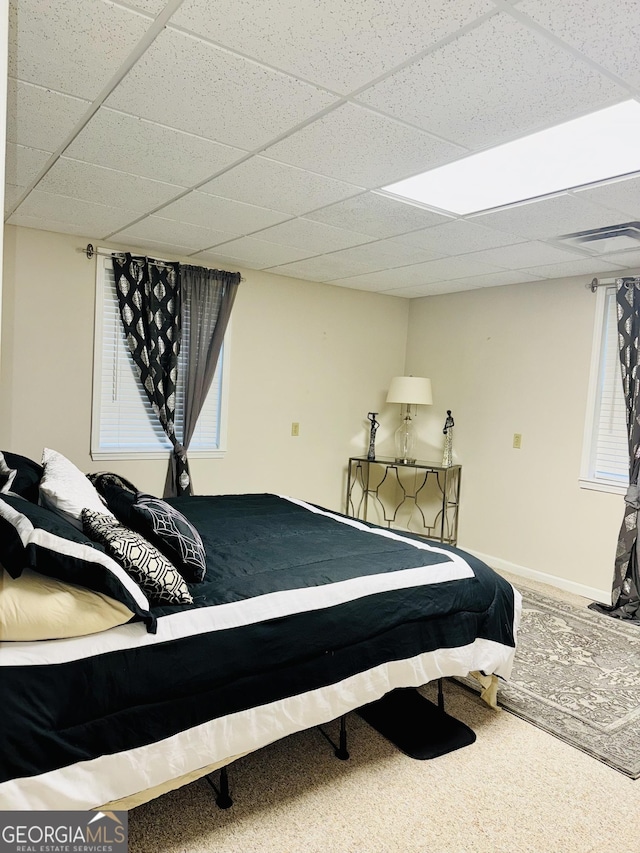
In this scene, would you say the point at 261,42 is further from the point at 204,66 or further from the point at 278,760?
the point at 278,760

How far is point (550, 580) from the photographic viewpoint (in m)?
4.67

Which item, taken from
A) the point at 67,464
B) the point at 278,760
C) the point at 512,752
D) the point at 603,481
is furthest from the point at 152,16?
the point at 603,481

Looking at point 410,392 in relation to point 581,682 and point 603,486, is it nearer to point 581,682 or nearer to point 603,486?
point 603,486

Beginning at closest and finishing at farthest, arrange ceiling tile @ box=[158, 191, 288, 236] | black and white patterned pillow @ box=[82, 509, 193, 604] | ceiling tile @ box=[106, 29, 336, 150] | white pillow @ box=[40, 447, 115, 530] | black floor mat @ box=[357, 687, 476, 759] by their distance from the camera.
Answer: ceiling tile @ box=[106, 29, 336, 150] → black and white patterned pillow @ box=[82, 509, 193, 604] → white pillow @ box=[40, 447, 115, 530] → black floor mat @ box=[357, 687, 476, 759] → ceiling tile @ box=[158, 191, 288, 236]

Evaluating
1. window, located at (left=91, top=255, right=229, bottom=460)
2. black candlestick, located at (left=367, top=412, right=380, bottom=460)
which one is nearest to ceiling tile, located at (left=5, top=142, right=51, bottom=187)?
window, located at (left=91, top=255, right=229, bottom=460)

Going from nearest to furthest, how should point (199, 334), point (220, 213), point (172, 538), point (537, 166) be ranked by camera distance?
point (172, 538)
point (537, 166)
point (220, 213)
point (199, 334)

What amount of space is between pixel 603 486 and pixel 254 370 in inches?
113

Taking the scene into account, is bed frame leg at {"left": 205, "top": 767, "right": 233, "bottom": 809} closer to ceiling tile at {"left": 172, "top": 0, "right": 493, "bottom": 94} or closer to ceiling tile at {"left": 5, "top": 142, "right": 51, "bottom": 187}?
ceiling tile at {"left": 172, "top": 0, "right": 493, "bottom": 94}

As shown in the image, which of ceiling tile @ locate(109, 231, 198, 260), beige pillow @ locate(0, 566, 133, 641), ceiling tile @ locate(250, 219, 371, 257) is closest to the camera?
beige pillow @ locate(0, 566, 133, 641)

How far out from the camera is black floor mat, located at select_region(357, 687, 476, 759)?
247 cm

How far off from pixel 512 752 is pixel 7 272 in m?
3.93

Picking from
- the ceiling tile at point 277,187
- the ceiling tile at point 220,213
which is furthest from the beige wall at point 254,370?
the ceiling tile at point 277,187

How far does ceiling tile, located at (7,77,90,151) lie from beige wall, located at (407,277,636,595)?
368 cm

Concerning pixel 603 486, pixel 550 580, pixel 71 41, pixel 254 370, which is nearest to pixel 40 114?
pixel 71 41
